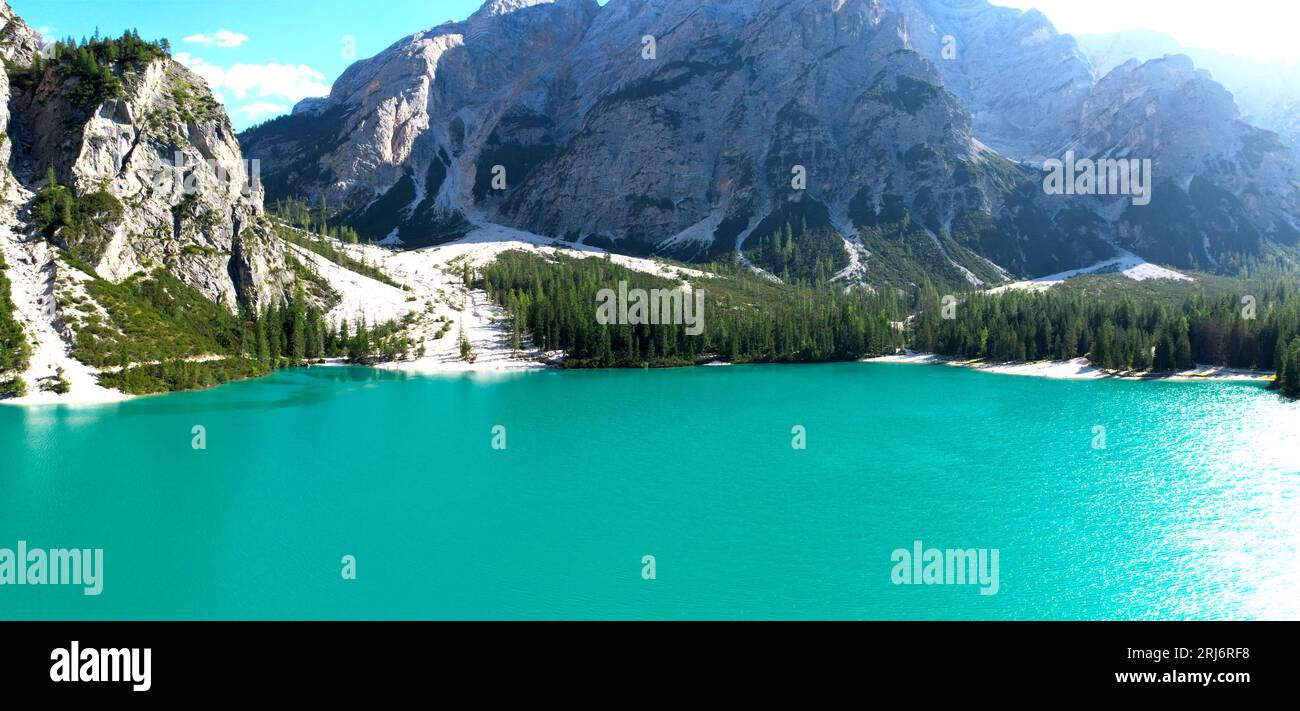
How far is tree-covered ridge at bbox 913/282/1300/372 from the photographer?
382 ft

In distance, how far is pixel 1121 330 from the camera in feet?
427

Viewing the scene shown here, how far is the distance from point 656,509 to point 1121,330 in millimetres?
125461

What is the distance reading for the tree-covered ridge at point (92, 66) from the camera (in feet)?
429

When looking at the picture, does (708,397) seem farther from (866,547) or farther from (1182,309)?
(1182,309)

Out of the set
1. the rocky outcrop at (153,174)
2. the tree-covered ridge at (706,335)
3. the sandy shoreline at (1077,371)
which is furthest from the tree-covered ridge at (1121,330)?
the rocky outcrop at (153,174)

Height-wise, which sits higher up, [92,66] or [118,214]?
[92,66]

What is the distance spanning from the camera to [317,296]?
168 m

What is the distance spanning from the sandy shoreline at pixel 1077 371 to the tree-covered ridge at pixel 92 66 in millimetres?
170117

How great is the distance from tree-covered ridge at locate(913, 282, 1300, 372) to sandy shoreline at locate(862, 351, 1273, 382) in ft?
6.97

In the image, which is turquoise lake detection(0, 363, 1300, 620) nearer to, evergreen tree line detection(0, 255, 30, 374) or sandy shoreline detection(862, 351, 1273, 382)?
evergreen tree line detection(0, 255, 30, 374)

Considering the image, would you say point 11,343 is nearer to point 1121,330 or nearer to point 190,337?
point 190,337
